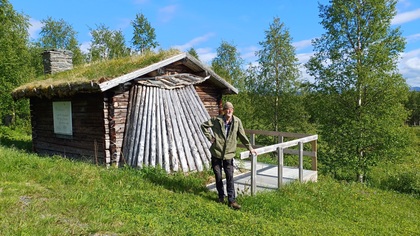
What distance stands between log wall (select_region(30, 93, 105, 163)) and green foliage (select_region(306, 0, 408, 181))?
9082 mm

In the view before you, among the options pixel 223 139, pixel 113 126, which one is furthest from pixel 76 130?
pixel 223 139

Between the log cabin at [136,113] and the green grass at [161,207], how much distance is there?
775mm

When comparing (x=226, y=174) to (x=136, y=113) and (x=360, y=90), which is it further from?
(x=360, y=90)

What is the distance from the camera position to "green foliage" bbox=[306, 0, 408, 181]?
41.3 feet

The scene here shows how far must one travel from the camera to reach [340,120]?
13.5 m

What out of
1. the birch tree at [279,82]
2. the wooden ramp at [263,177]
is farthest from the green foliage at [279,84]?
the wooden ramp at [263,177]

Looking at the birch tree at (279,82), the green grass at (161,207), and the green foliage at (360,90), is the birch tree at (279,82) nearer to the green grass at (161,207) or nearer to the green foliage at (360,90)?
the green foliage at (360,90)

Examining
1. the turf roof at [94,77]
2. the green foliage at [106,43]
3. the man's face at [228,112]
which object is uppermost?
the green foliage at [106,43]

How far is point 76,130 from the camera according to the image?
10156 mm

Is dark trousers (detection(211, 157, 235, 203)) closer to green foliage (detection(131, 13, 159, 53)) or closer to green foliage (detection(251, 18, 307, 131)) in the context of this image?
green foliage (detection(251, 18, 307, 131))

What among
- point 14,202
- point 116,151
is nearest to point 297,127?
point 116,151

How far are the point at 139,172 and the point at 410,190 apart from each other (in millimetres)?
8992

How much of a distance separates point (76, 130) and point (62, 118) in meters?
1.03

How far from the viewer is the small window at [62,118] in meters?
10.4
